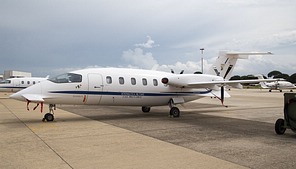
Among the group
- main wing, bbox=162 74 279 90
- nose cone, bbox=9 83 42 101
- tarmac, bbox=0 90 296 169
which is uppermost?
main wing, bbox=162 74 279 90

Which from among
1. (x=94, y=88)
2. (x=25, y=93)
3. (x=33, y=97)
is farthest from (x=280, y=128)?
(x=25, y=93)

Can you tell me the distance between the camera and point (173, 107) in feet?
52.3

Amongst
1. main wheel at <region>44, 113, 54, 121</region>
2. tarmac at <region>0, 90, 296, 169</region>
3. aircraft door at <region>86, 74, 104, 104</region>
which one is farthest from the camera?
aircraft door at <region>86, 74, 104, 104</region>

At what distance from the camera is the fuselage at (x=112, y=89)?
511 inches

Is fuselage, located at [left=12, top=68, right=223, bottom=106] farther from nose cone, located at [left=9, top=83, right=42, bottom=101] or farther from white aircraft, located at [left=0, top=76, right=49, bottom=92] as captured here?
white aircraft, located at [left=0, top=76, right=49, bottom=92]

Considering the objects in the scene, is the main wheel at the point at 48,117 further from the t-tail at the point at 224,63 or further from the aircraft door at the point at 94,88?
the t-tail at the point at 224,63

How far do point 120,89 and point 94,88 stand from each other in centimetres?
143

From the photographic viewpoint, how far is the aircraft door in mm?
13719

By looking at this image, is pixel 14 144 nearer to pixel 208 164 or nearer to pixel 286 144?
pixel 208 164

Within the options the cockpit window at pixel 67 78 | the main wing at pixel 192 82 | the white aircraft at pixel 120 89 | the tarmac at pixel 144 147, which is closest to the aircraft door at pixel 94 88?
the white aircraft at pixel 120 89

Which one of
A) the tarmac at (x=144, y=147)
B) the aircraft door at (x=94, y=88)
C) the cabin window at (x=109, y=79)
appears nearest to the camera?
the tarmac at (x=144, y=147)

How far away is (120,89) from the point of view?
14547 mm

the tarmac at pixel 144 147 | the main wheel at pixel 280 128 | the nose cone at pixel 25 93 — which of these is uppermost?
the nose cone at pixel 25 93

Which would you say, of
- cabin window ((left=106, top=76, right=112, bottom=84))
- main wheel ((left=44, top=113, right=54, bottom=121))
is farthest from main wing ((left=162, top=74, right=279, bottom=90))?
main wheel ((left=44, top=113, right=54, bottom=121))
